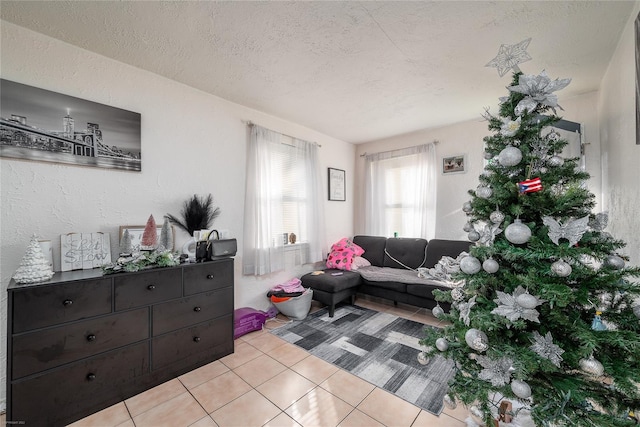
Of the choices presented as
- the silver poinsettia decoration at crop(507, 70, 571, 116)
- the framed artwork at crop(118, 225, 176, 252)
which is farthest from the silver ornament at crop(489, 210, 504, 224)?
the framed artwork at crop(118, 225, 176, 252)

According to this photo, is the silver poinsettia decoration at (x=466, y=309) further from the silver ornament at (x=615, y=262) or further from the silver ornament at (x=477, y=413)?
the silver ornament at (x=615, y=262)

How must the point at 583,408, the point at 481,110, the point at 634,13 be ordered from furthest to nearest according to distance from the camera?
the point at 481,110, the point at 634,13, the point at 583,408

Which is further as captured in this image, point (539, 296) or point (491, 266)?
point (491, 266)

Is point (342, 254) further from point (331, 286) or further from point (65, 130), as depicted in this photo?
point (65, 130)

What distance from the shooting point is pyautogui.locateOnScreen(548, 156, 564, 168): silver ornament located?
3.55ft

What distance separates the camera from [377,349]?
232cm

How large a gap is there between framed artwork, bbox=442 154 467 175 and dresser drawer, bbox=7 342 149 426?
3.91m

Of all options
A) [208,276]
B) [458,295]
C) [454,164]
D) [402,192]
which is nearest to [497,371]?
[458,295]

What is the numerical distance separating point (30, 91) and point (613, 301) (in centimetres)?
345

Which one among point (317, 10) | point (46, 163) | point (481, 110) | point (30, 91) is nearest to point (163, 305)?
point (46, 163)

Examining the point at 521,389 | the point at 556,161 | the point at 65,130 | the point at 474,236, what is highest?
the point at 65,130

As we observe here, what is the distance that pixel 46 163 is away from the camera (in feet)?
5.78

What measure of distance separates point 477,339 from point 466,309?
0.44ft

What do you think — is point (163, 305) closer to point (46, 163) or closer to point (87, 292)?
point (87, 292)
